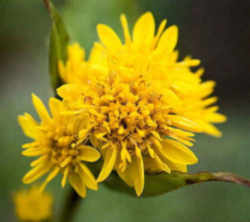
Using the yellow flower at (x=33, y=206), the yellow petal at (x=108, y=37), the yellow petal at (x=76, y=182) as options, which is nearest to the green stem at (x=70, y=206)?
the yellow flower at (x=33, y=206)

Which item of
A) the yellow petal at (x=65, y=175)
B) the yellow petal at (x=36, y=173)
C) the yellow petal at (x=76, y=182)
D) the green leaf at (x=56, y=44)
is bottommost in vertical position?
the yellow petal at (x=76, y=182)

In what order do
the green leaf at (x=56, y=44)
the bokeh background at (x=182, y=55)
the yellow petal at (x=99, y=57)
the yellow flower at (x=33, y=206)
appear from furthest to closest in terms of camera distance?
the bokeh background at (x=182, y=55)
the yellow flower at (x=33, y=206)
the yellow petal at (x=99, y=57)
the green leaf at (x=56, y=44)

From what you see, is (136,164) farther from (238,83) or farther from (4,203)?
(238,83)

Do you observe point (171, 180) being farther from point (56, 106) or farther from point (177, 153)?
point (56, 106)

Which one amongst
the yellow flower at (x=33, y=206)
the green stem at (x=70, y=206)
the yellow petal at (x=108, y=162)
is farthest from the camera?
the yellow flower at (x=33, y=206)

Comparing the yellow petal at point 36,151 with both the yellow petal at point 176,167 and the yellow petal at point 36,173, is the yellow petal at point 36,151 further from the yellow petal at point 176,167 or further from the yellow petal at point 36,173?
the yellow petal at point 176,167

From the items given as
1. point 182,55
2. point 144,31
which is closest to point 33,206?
point 144,31

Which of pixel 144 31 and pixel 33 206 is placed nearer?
pixel 144 31

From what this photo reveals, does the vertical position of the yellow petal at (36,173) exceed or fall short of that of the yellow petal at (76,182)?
it exceeds it
